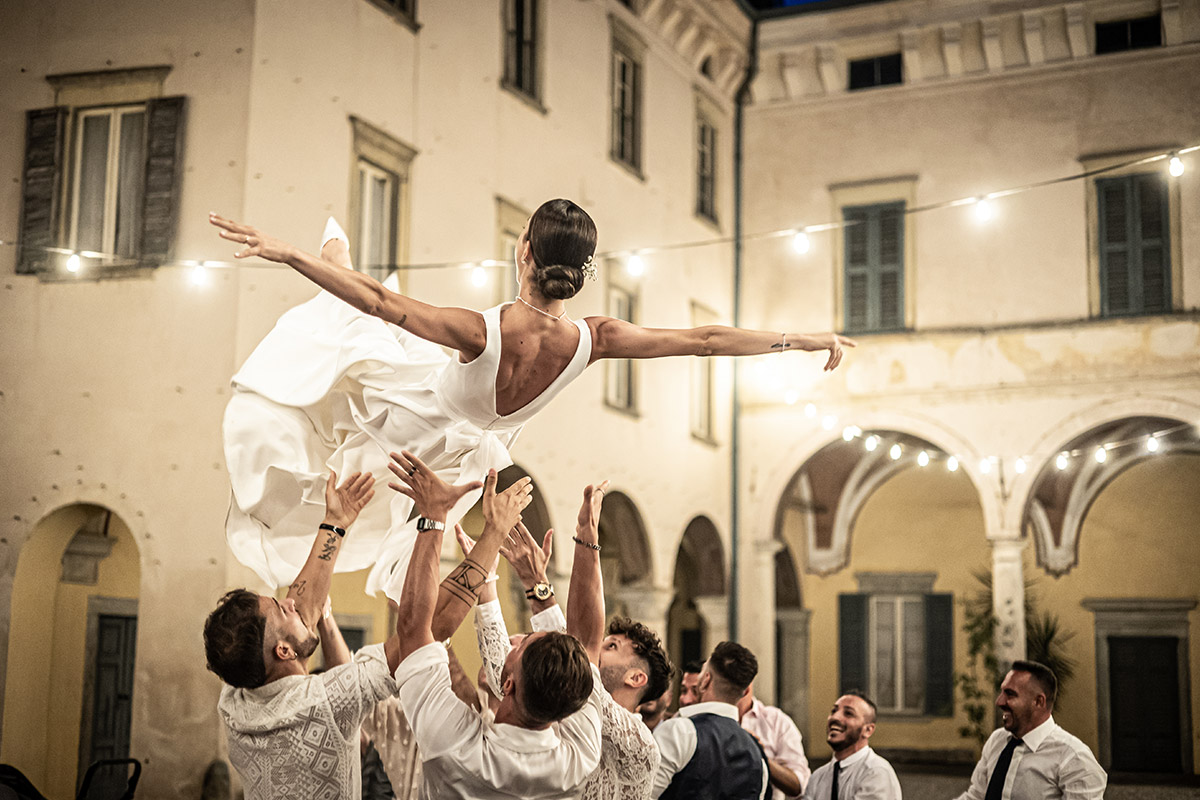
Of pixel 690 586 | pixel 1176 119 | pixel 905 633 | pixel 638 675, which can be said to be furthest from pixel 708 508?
pixel 638 675

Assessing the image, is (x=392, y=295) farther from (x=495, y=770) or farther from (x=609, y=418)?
(x=609, y=418)

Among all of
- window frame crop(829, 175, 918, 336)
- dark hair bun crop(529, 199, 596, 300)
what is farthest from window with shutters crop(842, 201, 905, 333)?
dark hair bun crop(529, 199, 596, 300)

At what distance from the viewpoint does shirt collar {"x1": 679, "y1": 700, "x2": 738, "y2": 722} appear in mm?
4203

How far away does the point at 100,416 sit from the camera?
839 cm

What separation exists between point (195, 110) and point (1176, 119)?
30.7 feet

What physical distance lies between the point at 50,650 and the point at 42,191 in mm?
2989

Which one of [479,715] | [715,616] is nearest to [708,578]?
[715,616]

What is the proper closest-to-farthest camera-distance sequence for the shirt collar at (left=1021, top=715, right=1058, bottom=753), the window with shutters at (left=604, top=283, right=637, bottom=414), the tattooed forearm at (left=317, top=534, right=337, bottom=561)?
the tattooed forearm at (left=317, top=534, right=337, bottom=561), the shirt collar at (left=1021, top=715, right=1058, bottom=753), the window with shutters at (left=604, top=283, right=637, bottom=414)

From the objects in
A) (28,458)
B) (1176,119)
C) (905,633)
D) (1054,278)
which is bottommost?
(905,633)

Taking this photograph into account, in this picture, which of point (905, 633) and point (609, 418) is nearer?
point (609, 418)

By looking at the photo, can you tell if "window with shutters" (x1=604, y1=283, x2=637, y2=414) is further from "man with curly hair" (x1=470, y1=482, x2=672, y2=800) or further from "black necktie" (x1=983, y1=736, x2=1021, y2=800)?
"man with curly hair" (x1=470, y1=482, x2=672, y2=800)

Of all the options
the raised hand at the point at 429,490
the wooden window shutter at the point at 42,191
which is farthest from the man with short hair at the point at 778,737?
the wooden window shutter at the point at 42,191

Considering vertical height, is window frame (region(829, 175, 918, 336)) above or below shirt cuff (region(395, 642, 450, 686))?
above

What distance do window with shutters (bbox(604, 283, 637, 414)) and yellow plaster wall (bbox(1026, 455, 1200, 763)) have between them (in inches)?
223
